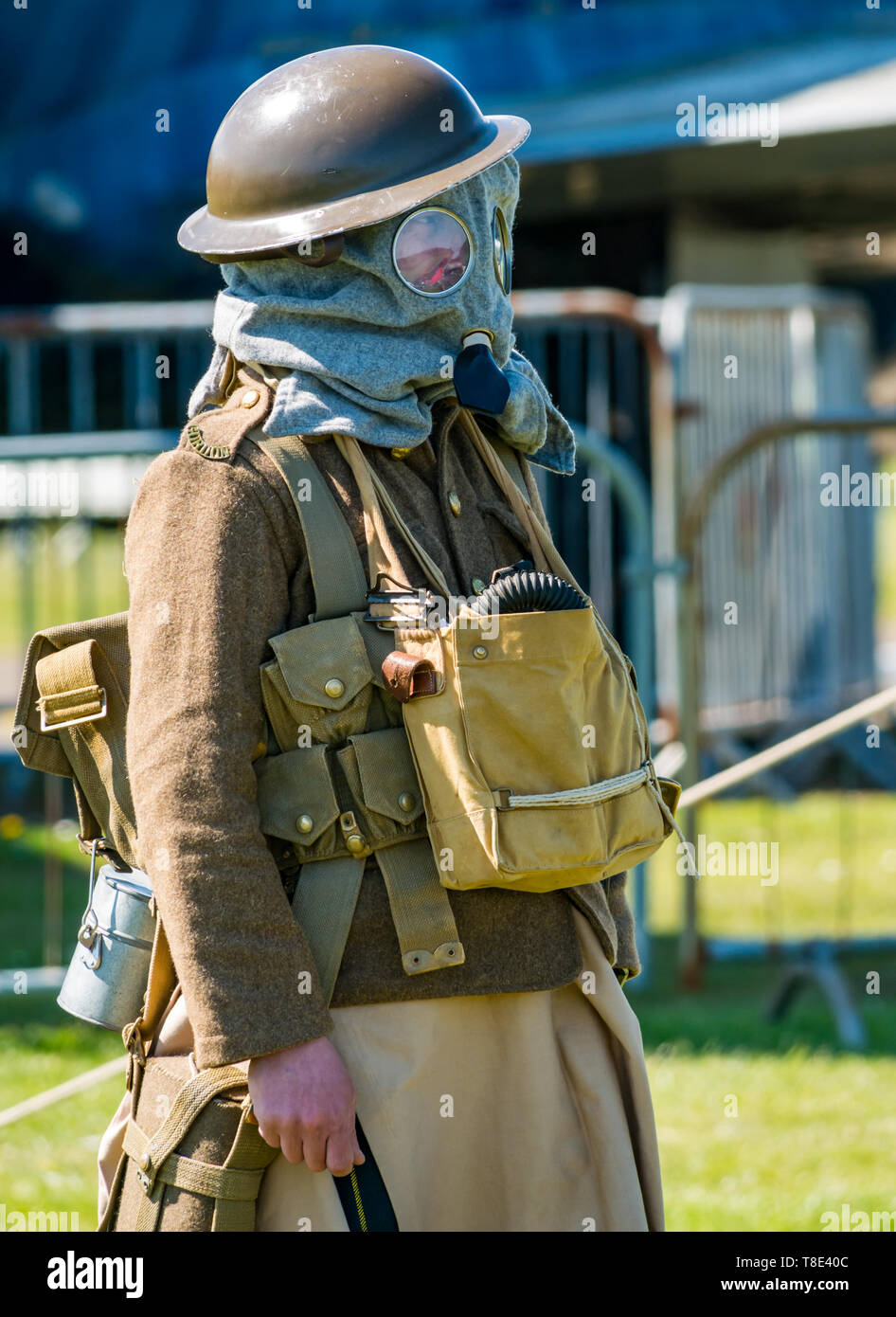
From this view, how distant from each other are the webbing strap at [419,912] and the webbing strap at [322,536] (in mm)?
359

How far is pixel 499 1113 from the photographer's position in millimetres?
2291

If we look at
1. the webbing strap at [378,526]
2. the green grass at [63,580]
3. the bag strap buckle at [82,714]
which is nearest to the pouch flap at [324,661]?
the webbing strap at [378,526]

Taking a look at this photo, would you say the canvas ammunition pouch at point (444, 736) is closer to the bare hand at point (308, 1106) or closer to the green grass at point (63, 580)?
the bare hand at point (308, 1106)

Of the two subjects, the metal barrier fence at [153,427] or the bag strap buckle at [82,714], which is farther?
the metal barrier fence at [153,427]

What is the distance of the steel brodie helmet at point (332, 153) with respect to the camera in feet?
7.36

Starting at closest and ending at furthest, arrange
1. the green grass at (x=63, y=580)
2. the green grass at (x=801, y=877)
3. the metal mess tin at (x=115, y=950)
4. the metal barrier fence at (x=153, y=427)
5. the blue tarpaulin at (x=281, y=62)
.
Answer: the metal mess tin at (x=115, y=950) < the metal barrier fence at (x=153, y=427) < the green grass at (x=801, y=877) < the green grass at (x=63, y=580) < the blue tarpaulin at (x=281, y=62)

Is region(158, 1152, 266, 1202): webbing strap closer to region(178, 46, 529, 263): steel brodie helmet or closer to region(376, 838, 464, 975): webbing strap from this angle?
region(376, 838, 464, 975): webbing strap

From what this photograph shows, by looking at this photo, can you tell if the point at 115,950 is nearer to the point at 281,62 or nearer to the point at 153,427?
the point at 153,427

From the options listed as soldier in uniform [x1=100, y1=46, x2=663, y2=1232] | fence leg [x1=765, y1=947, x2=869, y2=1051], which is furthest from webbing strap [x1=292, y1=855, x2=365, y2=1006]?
fence leg [x1=765, y1=947, x2=869, y2=1051]

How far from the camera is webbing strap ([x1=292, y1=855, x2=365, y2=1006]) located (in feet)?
7.21

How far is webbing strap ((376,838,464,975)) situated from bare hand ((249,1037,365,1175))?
0.58 ft

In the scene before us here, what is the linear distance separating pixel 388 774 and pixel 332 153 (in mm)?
885

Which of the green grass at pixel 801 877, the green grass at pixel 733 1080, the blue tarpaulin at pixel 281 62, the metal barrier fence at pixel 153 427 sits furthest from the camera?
the blue tarpaulin at pixel 281 62
